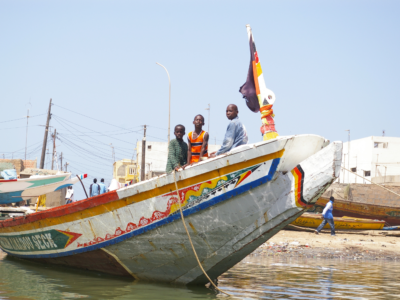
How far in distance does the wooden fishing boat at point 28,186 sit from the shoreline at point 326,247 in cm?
555

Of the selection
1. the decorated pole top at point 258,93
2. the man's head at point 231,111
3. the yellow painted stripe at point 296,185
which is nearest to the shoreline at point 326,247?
the decorated pole top at point 258,93

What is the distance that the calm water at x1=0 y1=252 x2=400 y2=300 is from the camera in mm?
6027

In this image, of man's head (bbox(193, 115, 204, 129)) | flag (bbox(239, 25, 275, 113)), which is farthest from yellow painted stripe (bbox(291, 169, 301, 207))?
flag (bbox(239, 25, 275, 113))

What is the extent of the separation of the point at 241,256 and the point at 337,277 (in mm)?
2942

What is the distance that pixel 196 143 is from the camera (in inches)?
261

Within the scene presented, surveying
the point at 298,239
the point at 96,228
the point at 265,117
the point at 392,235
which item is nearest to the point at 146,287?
the point at 96,228

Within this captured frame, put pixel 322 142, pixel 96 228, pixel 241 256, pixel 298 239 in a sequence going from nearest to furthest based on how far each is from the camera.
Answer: pixel 322 142 → pixel 241 256 → pixel 96 228 → pixel 298 239

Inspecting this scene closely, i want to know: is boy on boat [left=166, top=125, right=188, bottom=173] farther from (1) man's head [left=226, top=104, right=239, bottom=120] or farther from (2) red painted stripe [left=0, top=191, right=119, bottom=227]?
(2) red painted stripe [left=0, top=191, right=119, bottom=227]

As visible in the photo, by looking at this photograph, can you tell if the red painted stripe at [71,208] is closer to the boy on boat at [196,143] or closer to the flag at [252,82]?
the boy on boat at [196,143]

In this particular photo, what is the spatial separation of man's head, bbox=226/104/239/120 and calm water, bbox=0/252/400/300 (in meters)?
2.41

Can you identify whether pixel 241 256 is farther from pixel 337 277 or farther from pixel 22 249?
pixel 22 249

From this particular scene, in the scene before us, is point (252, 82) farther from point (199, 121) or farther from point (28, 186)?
point (28, 186)

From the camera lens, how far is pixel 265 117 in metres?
6.63

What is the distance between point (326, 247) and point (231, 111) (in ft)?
27.8
